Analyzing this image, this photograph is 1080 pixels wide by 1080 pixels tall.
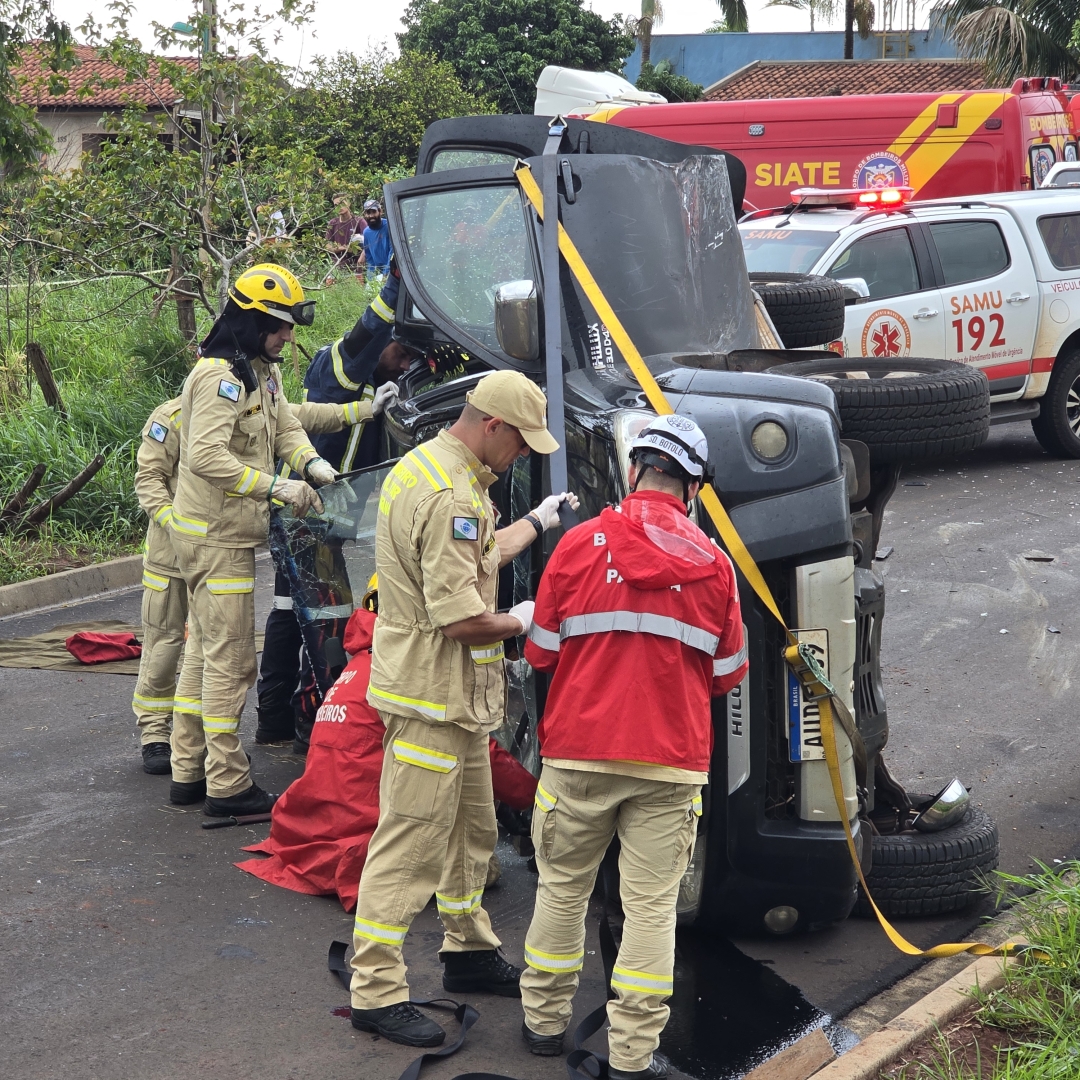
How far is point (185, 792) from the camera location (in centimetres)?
536

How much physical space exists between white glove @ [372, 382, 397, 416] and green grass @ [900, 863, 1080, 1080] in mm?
3060

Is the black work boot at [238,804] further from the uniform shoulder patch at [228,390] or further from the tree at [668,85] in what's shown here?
the tree at [668,85]

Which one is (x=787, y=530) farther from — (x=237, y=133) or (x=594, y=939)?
(x=237, y=133)

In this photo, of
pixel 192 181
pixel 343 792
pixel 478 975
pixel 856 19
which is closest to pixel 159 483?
pixel 343 792

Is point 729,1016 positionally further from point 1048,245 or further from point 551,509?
point 1048,245

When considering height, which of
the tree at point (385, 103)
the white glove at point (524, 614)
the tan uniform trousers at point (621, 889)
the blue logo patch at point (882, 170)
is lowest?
the tan uniform trousers at point (621, 889)

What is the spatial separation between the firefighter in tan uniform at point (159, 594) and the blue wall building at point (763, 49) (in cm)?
3798

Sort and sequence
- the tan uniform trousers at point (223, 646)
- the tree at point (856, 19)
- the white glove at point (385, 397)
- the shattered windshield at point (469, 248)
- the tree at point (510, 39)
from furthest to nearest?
1. the tree at point (856, 19)
2. the tree at point (510, 39)
3. the white glove at point (385, 397)
4. the tan uniform trousers at point (223, 646)
5. the shattered windshield at point (469, 248)

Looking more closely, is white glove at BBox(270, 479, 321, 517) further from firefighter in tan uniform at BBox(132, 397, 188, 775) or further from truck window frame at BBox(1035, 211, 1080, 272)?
truck window frame at BBox(1035, 211, 1080, 272)

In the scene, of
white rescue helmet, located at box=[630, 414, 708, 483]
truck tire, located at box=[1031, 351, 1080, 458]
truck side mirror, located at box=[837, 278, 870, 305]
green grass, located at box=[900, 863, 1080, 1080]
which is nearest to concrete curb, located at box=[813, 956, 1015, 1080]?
green grass, located at box=[900, 863, 1080, 1080]

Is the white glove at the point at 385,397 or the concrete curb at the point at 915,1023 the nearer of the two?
the concrete curb at the point at 915,1023

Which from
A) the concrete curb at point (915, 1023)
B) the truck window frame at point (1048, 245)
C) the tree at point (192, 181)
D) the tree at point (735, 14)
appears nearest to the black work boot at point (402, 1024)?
the concrete curb at point (915, 1023)

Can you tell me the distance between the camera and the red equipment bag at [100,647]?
7207 millimetres

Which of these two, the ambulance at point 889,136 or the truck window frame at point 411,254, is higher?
the ambulance at point 889,136
